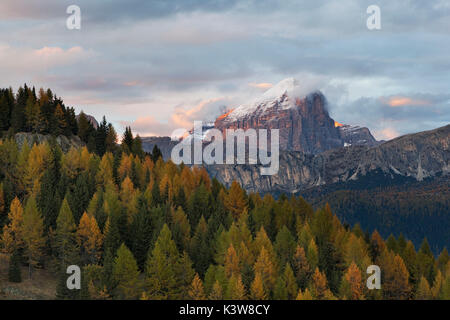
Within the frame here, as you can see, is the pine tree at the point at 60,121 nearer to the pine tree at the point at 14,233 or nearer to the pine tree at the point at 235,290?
the pine tree at the point at 14,233

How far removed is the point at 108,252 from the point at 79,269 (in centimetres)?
852

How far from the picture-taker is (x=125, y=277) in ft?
346

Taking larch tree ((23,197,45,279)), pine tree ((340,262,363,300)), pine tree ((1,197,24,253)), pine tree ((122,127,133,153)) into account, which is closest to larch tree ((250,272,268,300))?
pine tree ((340,262,363,300))

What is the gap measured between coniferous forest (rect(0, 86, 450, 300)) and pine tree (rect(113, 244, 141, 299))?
0.20 m

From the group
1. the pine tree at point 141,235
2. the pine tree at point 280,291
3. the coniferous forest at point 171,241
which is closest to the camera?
Answer: the pine tree at point 280,291

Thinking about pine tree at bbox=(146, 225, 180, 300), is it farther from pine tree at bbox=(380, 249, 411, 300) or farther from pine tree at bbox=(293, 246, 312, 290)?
pine tree at bbox=(380, 249, 411, 300)

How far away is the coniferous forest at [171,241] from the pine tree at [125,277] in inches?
7.9

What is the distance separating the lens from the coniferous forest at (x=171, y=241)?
10752 cm

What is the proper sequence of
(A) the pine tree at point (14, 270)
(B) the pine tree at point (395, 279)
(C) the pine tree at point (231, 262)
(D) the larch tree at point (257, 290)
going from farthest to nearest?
(B) the pine tree at point (395, 279) < (C) the pine tree at point (231, 262) < (D) the larch tree at point (257, 290) < (A) the pine tree at point (14, 270)

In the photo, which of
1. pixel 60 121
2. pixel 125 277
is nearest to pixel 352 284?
pixel 125 277

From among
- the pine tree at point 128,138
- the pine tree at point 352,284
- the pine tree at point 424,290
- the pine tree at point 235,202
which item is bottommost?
the pine tree at point 424,290

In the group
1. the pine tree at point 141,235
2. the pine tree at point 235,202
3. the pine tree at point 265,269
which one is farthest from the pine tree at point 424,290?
the pine tree at point 141,235

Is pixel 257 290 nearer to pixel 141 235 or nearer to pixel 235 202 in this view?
pixel 141 235
